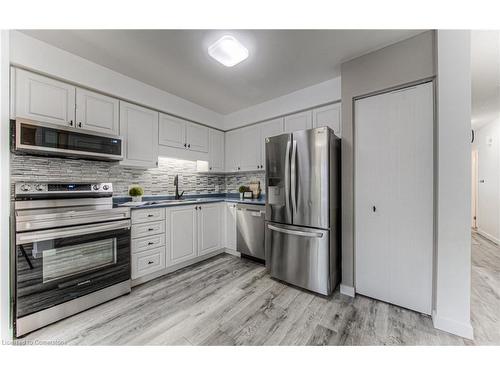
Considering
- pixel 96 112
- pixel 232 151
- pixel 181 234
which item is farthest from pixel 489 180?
pixel 96 112

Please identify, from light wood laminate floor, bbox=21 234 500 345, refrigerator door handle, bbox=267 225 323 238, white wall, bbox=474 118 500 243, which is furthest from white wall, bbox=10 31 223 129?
white wall, bbox=474 118 500 243

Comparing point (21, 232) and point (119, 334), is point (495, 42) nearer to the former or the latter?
point (119, 334)

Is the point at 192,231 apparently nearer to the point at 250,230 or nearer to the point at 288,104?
the point at 250,230

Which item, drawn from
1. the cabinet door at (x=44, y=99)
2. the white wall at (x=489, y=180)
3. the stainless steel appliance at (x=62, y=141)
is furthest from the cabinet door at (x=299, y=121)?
the white wall at (x=489, y=180)

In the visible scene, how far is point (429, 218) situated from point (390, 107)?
1043mm

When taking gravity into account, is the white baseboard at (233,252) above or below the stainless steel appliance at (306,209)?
below

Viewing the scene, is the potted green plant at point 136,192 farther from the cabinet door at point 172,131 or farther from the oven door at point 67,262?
the cabinet door at point 172,131

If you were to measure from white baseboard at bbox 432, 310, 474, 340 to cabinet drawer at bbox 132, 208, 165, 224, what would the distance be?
2793mm

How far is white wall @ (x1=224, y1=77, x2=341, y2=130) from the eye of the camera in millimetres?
2342

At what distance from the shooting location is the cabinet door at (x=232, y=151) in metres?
3.44

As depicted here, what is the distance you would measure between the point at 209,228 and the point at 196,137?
58.2 inches

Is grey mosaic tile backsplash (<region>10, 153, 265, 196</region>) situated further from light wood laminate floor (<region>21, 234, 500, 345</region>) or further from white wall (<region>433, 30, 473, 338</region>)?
white wall (<region>433, 30, 473, 338</region>)

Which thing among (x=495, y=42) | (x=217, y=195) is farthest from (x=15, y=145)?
(x=495, y=42)

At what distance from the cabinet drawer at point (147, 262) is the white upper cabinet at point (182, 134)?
4.72ft
